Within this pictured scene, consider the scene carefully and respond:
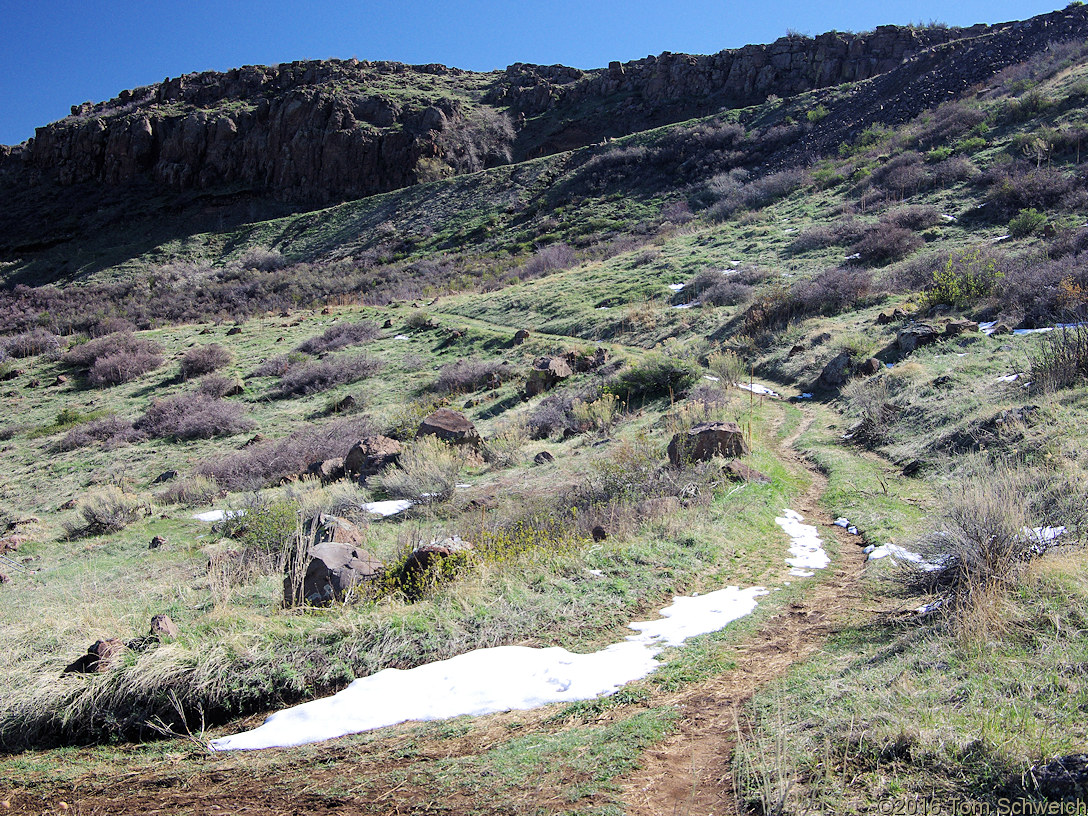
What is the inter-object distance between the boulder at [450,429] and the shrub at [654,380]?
3.49 metres

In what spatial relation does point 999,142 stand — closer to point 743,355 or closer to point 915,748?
point 743,355

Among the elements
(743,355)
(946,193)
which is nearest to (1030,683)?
(743,355)

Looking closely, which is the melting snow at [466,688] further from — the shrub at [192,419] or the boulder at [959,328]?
the shrub at [192,419]

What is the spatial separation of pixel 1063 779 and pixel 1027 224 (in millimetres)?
19679

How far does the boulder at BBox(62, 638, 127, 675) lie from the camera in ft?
13.3

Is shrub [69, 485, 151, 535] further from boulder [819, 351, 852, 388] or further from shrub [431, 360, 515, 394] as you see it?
boulder [819, 351, 852, 388]

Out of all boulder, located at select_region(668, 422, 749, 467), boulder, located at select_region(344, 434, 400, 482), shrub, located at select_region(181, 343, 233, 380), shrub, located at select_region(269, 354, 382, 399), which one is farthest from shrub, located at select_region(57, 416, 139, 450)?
boulder, located at select_region(668, 422, 749, 467)

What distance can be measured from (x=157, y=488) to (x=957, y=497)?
1469cm

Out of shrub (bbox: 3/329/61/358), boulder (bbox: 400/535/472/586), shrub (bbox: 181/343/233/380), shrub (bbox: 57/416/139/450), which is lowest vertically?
boulder (bbox: 400/535/472/586)

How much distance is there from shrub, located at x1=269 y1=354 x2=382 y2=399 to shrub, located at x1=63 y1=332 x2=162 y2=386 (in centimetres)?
692

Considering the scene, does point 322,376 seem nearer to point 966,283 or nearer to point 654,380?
point 654,380

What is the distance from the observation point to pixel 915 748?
2.66m

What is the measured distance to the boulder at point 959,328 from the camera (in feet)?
41.2

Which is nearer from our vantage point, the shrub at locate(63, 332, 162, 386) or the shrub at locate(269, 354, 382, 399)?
the shrub at locate(269, 354, 382, 399)
